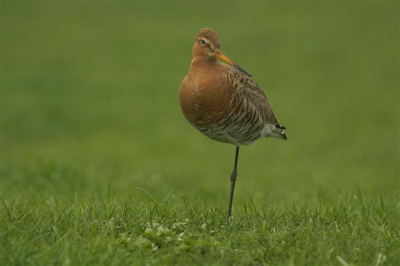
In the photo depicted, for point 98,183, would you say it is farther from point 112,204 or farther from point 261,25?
point 261,25

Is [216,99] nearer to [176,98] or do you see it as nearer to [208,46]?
[208,46]

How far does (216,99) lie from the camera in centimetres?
657

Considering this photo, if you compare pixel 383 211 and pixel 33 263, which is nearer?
pixel 33 263

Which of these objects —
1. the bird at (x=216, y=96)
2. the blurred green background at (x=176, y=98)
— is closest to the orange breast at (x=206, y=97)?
the bird at (x=216, y=96)

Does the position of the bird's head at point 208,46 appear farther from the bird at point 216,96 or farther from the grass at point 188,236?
the grass at point 188,236

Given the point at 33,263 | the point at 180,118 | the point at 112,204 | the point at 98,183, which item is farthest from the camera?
the point at 180,118

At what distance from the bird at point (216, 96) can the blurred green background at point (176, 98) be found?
168 centimetres

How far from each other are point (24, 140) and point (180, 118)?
14.5ft

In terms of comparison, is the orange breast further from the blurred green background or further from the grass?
the blurred green background

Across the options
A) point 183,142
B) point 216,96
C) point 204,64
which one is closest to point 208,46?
point 204,64

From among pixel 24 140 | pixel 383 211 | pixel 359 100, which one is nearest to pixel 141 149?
pixel 24 140

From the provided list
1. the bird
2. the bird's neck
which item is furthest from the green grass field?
the bird's neck

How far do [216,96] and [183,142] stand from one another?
33.3 ft

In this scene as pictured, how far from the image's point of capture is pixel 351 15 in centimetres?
2856
